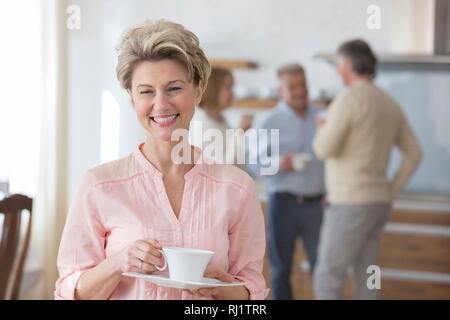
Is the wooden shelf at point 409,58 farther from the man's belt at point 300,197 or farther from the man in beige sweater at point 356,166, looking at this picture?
the man's belt at point 300,197

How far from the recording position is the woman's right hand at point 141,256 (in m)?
0.62

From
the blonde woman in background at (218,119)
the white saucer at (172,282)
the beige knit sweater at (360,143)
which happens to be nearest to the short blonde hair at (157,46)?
the blonde woman in background at (218,119)

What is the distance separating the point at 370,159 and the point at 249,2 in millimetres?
1331

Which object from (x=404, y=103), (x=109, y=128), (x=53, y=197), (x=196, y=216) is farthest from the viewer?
(x=404, y=103)

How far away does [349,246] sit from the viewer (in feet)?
5.76

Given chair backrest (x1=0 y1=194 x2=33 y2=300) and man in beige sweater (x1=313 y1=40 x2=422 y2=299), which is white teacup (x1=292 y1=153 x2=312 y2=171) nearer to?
man in beige sweater (x1=313 y1=40 x2=422 y2=299)

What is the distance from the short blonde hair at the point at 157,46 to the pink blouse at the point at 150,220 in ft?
0.37

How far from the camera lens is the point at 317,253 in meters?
2.04

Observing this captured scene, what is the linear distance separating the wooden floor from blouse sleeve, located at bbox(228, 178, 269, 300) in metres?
1.71

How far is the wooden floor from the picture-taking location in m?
2.36

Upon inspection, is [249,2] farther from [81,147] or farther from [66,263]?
[66,263]

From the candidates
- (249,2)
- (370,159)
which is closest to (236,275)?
(370,159)

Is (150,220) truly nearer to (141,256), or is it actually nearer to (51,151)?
(141,256)
